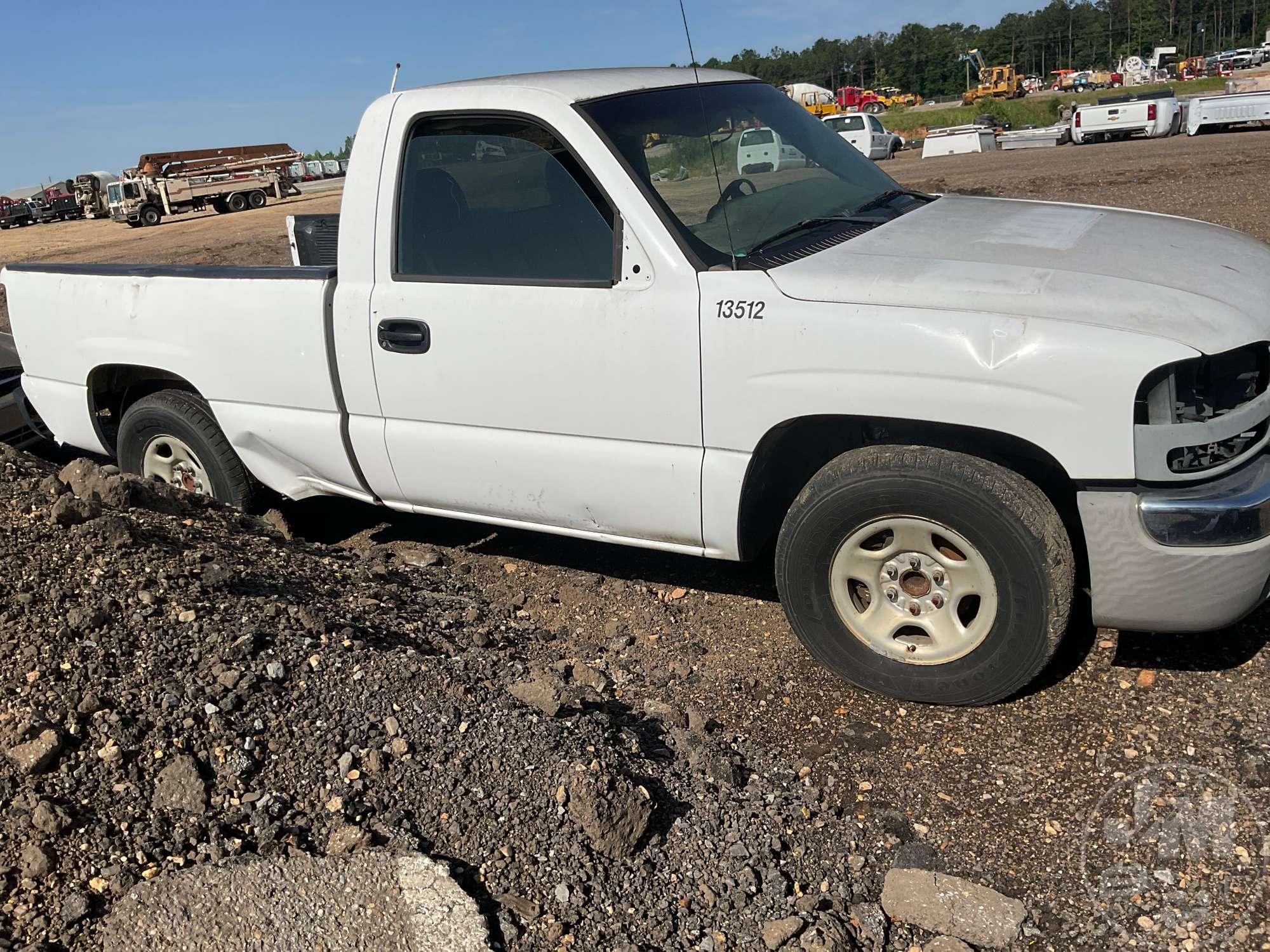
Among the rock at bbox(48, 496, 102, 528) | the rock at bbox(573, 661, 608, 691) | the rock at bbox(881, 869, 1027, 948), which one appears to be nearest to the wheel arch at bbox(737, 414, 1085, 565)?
the rock at bbox(573, 661, 608, 691)

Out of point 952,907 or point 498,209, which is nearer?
point 952,907

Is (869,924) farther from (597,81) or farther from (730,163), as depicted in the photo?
(597,81)

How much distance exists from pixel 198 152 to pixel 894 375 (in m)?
43.8

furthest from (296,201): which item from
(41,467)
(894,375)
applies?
(894,375)

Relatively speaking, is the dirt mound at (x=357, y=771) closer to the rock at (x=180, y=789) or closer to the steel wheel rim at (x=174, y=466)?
the rock at (x=180, y=789)

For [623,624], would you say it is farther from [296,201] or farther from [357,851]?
[296,201]

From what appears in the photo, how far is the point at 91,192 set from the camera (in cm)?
4841

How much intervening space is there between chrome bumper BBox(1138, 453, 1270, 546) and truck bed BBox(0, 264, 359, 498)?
3.08 m

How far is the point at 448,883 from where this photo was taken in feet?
9.07

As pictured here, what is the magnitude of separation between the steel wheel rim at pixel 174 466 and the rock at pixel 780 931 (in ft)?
12.2

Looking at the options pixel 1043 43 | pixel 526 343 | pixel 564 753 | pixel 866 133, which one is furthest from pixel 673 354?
pixel 1043 43

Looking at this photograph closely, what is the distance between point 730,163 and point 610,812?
2414 mm

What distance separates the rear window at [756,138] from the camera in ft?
13.8

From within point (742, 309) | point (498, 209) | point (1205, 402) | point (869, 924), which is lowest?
point (869, 924)
